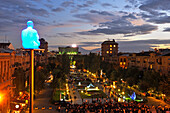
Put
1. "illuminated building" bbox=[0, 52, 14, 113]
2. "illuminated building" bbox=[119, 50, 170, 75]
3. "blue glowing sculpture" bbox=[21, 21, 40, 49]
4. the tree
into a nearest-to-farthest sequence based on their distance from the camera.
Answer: "blue glowing sculpture" bbox=[21, 21, 40, 49]
"illuminated building" bbox=[0, 52, 14, 113]
the tree
"illuminated building" bbox=[119, 50, 170, 75]

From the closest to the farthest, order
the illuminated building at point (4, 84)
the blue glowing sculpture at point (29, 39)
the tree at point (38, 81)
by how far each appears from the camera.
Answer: the blue glowing sculpture at point (29, 39)
the illuminated building at point (4, 84)
the tree at point (38, 81)

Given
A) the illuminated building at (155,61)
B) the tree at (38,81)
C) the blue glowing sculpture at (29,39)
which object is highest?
the blue glowing sculpture at (29,39)

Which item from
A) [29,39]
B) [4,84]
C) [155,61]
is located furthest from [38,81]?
[155,61]

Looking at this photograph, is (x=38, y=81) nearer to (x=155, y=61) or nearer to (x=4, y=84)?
(x=4, y=84)

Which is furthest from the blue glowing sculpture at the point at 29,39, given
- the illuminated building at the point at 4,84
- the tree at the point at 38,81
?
the tree at the point at 38,81

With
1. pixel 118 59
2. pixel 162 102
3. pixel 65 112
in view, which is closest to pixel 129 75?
pixel 162 102

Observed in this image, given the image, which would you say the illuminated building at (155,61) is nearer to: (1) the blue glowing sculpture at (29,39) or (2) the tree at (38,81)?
(2) the tree at (38,81)

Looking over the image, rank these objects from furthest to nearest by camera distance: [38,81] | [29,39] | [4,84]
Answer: [38,81] < [4,84] < [29,39]

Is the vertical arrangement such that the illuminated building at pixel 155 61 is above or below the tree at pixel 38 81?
above

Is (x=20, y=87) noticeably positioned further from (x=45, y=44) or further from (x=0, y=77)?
(x=45, y=44)

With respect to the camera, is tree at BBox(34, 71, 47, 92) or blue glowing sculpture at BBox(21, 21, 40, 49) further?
tree at BBox(34, 71, 47, 92)

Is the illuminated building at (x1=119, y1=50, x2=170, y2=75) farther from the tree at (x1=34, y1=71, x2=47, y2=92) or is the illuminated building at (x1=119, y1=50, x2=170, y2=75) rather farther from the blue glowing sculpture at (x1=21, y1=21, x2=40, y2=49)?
the blue glowing sculpture at (x1=21, y1=21, x2=40, y2=49)

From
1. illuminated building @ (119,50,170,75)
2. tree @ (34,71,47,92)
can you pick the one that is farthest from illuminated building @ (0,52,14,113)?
illuminated building @ (119,50,170,75)

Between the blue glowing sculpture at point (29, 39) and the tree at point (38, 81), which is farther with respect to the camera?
the tree at point (38, 81)
